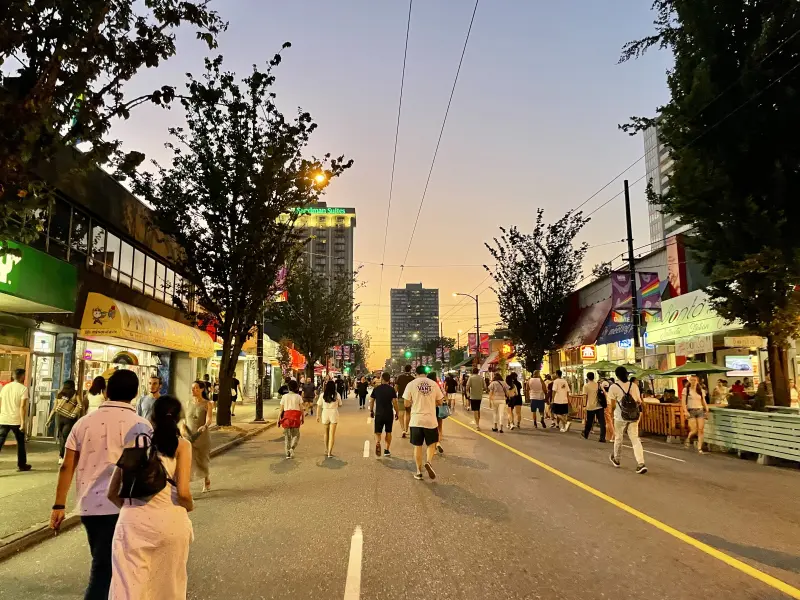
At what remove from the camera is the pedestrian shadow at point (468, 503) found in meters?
7.11

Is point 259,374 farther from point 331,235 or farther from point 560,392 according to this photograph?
point 331,235

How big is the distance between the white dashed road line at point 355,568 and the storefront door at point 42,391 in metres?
12.7

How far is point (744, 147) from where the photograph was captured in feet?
45.0

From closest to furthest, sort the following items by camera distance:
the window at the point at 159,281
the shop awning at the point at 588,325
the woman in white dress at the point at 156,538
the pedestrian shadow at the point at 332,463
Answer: the woman in white dress at the point at 156,538 < the pedestrian shadow at the point at 332,463 < the window at the point at 159,281 < the shop awning at the point at 588,325

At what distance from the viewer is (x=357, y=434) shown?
17.6 meters

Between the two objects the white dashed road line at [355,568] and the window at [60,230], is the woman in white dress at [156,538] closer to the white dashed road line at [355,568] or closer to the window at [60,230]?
the white dashed road line at [355,568]

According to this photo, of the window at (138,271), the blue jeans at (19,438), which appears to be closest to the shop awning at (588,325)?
the window at (138,271)

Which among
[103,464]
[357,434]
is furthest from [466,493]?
[357,434]

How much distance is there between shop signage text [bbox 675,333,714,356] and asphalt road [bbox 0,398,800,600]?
7856 mm

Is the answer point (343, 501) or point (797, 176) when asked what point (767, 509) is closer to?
point (343, 501)

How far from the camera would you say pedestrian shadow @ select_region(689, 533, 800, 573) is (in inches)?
207

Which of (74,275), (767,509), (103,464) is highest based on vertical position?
(74,275)

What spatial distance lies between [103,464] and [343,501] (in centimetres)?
468

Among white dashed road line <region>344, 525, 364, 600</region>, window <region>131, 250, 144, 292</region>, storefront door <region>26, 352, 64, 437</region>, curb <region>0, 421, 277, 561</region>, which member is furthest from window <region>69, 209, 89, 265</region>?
white dashed road line <region>344, 525, 364, 600</region>
